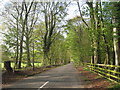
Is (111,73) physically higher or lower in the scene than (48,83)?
higher

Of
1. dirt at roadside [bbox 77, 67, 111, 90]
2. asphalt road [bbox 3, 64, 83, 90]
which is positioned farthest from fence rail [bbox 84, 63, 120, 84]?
asphalt road [bbox 3, 64, 83, 90]

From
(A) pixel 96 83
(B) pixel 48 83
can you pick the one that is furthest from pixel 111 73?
(B) pixel 48 83

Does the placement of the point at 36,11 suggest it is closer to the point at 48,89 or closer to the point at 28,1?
the point at 28,1

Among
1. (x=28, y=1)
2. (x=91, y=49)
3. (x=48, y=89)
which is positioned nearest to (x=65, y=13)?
(x=28, y=1)

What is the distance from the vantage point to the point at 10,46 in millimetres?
18297

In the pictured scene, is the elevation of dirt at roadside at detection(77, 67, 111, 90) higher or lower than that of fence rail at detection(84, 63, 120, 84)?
lower

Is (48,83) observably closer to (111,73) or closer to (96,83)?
(96,83)

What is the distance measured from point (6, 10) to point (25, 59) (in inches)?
318

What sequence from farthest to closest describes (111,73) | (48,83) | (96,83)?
(111,73) < (48,83) < (96,83)

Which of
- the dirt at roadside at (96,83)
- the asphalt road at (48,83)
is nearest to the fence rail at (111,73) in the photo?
the dirt at roadside at (96,83)

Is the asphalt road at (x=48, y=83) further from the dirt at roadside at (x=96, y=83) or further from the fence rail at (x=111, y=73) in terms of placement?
the fence rail at (x=111, y=73)

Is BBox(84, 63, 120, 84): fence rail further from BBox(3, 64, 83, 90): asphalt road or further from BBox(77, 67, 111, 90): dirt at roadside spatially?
BBox(3, 64, 83, 90): asphalt road

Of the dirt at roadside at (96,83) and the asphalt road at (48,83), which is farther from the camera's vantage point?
the asphalt road at (48,83)

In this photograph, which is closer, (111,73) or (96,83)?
(96,83)
